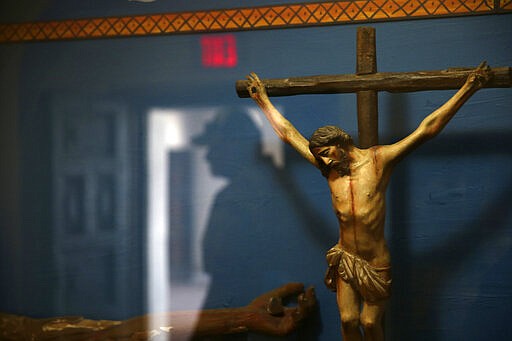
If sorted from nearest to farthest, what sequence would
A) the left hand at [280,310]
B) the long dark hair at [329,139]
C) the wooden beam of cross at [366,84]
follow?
the long dark hair at [329,139] < the wooden beam of cross at [366,84] < the left hand at [280,310]

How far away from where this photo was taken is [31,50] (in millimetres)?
3434

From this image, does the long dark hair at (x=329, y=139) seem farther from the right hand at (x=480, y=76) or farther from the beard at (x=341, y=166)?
the right hand at (x=480, y=76)

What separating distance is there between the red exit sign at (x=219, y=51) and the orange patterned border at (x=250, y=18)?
0.13ft

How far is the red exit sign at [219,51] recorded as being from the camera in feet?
10.6

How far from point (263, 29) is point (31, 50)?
112cm

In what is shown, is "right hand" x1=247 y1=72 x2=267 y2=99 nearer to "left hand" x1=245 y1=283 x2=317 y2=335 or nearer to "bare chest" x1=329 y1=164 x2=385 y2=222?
"bare chest" x1=329 y1=164 x2=385 y2=222

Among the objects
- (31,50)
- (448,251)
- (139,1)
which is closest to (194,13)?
(139,1)

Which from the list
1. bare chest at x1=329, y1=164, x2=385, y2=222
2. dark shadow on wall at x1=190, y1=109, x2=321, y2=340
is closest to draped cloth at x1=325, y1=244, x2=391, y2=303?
bare chest at x1=329, y1=164, x2=385, y2=222

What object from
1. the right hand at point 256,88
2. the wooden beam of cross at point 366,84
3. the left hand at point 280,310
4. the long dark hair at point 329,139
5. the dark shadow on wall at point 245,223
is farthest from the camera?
the dark shadow on wall at point 245,223

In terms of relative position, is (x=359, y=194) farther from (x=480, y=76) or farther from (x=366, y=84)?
(x=480, y=76)

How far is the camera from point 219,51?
3.25 m

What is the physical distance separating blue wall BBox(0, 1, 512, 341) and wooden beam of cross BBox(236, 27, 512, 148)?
31 centimetres

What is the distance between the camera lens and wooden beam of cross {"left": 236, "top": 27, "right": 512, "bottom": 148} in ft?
8.93

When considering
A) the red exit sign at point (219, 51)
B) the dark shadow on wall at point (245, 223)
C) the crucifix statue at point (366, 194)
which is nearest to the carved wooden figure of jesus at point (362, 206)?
the crucifix statue at point (366, 194)
